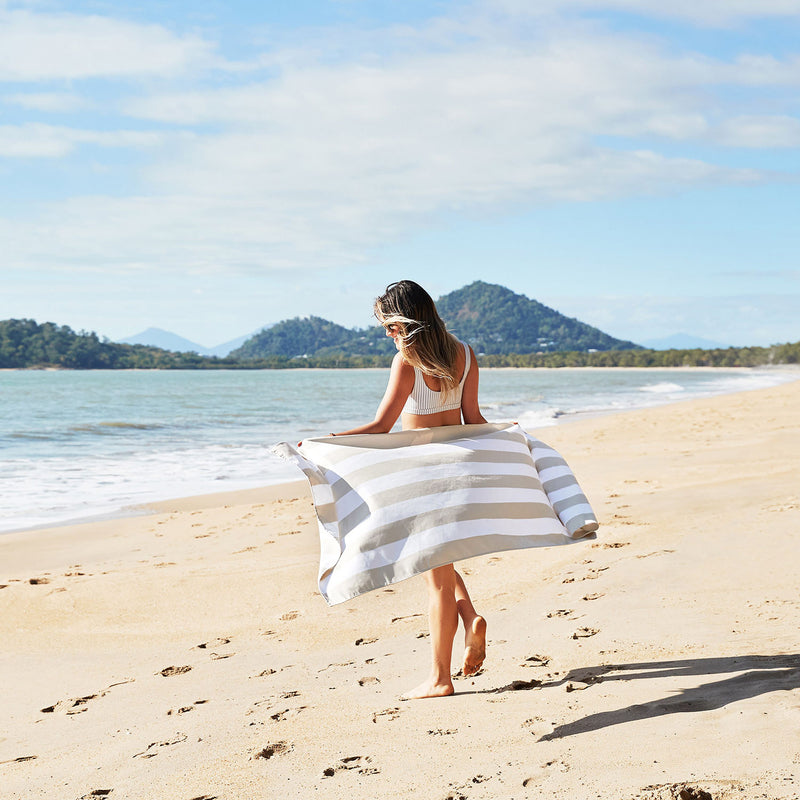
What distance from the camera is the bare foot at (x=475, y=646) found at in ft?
11.4

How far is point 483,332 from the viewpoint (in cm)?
16600

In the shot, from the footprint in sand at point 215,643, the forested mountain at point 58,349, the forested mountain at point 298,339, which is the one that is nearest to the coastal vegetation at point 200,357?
the forested mountain at point 58,349

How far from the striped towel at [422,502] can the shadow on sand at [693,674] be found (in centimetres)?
67

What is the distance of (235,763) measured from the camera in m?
2.96

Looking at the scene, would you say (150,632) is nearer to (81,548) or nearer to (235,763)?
(235,763)

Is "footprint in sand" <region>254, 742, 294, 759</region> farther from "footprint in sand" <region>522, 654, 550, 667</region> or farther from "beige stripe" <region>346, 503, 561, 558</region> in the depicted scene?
"footprint in sand" <region>522, 654, 550, 667</region>

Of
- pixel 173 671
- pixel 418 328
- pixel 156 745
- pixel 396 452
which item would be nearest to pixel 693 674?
pixel 396 452

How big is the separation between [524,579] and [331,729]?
2716 mm

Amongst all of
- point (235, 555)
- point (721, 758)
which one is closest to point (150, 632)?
point (235, 555)

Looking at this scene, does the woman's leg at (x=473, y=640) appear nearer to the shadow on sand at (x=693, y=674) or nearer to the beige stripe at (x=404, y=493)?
the shadow on sand at (x=693, y=674)

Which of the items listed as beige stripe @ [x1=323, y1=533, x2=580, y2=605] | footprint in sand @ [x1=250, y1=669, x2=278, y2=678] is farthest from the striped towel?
footprint in sand @ [x1=250, y1=669, x2=278, y2=678]

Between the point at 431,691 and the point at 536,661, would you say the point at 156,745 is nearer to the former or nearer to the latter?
the point at 431,691

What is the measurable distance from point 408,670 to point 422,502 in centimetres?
117

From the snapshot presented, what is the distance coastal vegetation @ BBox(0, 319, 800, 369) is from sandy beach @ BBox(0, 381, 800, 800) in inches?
4000
